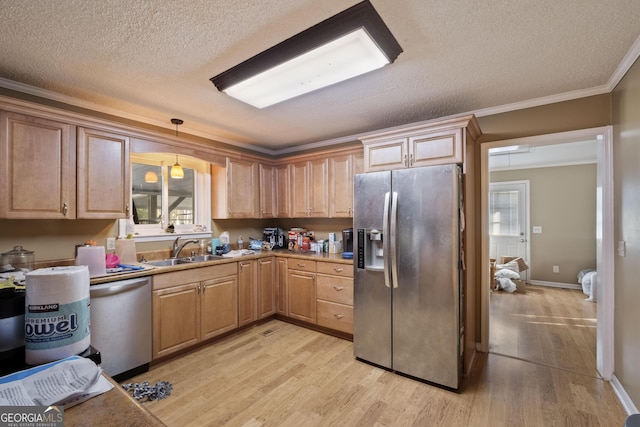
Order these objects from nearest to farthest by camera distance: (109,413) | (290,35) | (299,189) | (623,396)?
(109,413)
(290,35)
(623,396)
(299,189)

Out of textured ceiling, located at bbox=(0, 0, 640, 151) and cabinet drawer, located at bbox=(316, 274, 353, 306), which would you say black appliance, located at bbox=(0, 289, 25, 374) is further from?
cabinet drawer, located at bbox=(316, 274, 353, 306)

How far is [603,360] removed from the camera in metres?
2.38

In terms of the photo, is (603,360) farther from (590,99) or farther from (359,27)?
(359,27)

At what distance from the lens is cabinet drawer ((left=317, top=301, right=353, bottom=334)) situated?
312 cm

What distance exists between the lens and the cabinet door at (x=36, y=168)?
81.7 inches

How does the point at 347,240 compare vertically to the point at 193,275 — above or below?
above

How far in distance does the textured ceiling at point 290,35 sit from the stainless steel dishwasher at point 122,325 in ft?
5.33

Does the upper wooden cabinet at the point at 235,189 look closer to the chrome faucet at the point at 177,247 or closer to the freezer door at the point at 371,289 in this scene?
the chrome faucet at the point at 177,247

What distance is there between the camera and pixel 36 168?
2205 millimetres

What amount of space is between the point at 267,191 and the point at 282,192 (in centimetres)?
22

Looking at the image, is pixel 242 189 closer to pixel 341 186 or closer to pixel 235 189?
pixel 235 189

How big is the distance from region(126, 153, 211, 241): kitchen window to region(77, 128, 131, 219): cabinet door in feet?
1.31

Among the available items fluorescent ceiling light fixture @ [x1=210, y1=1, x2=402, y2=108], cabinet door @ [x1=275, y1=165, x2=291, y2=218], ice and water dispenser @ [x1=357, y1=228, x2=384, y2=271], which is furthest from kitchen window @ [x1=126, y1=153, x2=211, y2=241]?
ice and water dispenser @ [x1=357, y1=228, x2=384, y2=271]

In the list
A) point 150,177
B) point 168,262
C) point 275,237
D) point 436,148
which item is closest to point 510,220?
point 436,148
